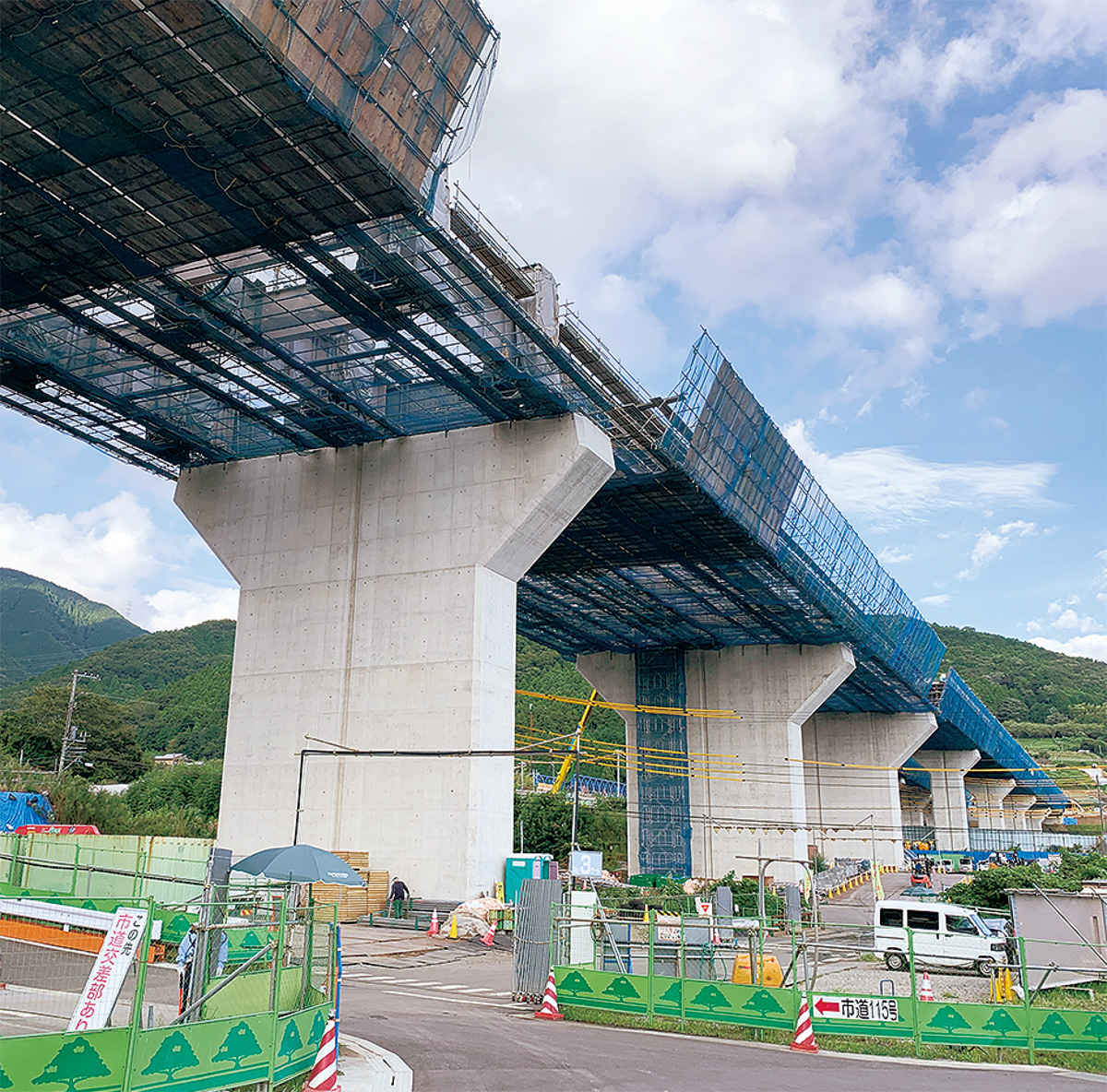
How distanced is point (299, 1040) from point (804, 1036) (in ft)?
26.2

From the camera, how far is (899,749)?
80812 millimetres

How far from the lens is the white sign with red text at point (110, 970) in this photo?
29.7 feet

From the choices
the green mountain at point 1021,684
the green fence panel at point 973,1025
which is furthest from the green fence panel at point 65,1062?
the green mountain at point 1021,684

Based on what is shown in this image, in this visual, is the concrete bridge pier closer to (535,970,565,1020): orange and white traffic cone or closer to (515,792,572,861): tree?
(515,792,572,861): tree

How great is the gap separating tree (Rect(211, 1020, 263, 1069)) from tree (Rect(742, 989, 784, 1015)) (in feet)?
29.0

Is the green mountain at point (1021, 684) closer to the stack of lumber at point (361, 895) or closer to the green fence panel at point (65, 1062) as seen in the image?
the stack of lumber at point (361, 895)

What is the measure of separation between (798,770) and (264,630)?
34.1 metres

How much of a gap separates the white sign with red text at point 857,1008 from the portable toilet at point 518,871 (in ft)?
53.4

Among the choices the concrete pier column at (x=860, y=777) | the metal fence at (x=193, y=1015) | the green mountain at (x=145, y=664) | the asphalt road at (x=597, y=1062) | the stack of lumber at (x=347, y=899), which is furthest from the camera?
the green mountain at (x=145, y=664)

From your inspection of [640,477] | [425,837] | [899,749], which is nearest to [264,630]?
[425,837]

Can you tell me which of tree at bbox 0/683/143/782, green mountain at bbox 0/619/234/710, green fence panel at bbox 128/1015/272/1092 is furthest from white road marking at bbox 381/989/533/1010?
green mountain at bbox 0/619/234/710

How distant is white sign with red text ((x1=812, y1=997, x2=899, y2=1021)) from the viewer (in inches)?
631

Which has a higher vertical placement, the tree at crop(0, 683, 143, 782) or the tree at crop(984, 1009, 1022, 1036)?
the tree at crop(0, 683, 143, 782)

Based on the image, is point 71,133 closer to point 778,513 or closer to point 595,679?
point 778,513
